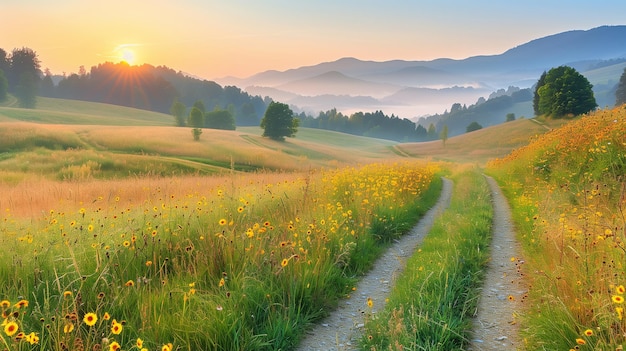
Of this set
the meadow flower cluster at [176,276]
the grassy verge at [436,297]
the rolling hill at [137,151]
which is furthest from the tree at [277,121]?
the grassy verge at [436,297]

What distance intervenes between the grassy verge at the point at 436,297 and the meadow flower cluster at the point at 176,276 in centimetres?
99

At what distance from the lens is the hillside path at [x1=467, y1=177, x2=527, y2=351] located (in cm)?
425

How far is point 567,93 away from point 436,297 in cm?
6308

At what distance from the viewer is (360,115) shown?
184250 mm

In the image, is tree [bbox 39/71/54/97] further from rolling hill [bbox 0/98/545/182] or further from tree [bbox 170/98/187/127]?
rolling hill [bbox 0/98/545/182]

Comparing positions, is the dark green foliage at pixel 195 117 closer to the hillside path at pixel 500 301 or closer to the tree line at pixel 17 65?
the tree line at pixel 17 65

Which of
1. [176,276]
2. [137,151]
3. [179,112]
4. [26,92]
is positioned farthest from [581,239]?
[26,92]

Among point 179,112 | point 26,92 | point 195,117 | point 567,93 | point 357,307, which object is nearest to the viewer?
point 357,307

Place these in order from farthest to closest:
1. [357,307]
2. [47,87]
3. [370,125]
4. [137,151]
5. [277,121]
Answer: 1. [370,125]
2. [47,87]
3. [277,121]
4. [137,151]
5. [357,307]

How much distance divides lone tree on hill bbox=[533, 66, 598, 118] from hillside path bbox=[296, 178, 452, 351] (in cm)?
5909

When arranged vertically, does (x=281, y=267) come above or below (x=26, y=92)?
below

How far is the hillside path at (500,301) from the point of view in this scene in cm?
425

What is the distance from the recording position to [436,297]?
4887mm

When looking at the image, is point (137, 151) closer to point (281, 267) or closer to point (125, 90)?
point (281, 267)
